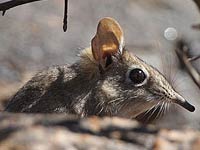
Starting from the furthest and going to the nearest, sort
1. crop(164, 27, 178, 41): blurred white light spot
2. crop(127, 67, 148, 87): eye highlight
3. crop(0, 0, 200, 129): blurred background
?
crop(164, 27, 178, 41): blurred white light spot → crop(0, 0, 200, 129): blurred background → crop(127, 67, 148, 87): eye highlight

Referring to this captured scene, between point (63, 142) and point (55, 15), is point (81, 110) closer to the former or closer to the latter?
point (63, 142)

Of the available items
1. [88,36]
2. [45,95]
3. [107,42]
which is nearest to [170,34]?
[88,36]

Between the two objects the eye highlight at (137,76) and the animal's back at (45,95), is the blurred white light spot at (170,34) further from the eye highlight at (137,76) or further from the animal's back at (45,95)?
the animal's back at (45,95)

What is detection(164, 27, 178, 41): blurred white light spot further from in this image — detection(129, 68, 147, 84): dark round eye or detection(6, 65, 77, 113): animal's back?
detection(6, 65, 77, 113): animal's back

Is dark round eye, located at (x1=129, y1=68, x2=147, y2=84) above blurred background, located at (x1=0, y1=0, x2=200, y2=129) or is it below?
above

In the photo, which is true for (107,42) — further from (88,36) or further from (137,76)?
(88,36)

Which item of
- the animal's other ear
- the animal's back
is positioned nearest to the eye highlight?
the animal's other ear

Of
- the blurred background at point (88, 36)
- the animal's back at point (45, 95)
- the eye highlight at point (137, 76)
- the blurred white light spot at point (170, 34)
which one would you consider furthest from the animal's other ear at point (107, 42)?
the blurred white light spot at point (170, 34)

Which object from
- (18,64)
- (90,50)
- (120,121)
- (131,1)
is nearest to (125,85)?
(90,50)
